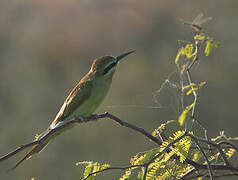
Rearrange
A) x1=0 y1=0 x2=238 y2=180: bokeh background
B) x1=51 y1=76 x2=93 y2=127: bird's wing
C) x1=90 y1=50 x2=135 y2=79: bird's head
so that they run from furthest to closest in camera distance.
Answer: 1. x1=0 y1=0 x2=238 y2=180: bokeh background
2. x1=90 y1=50 x2=135 y2=79: bird's head
3. x1=51 y1=76 x2=93 y2=127: bird's wing

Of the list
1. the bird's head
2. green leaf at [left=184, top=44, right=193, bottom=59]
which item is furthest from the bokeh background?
green leaf at [left=184, top=44, right=193, bottom=59]

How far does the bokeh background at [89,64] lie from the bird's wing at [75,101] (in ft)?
2.99

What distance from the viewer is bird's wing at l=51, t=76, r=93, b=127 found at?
2.09 m

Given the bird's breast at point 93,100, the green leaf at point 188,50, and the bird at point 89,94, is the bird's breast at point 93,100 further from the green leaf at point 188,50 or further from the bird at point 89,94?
the green leaf at point 188,50

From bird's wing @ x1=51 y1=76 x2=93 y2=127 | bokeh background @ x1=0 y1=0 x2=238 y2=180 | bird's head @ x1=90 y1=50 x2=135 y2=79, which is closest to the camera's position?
bird's wing @ x1=51 y1=76 x2=93 y2=127

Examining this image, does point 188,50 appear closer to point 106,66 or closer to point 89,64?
point 106,66

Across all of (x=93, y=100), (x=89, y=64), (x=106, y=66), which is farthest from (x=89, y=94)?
(x=89, y=64)

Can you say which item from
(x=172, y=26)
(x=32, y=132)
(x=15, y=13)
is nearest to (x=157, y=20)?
(x=172, y=26)

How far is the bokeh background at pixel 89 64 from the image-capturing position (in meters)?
4.70

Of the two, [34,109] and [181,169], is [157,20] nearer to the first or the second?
[34,109]

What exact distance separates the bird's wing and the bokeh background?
2.99ft

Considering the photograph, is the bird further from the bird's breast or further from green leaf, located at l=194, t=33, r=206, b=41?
green leaf, located at l=194, t=33, r=206, b=41

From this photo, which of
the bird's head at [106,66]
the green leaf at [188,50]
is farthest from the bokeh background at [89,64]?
the green leaf at [188,50]

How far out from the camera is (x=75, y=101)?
6.90 ft
